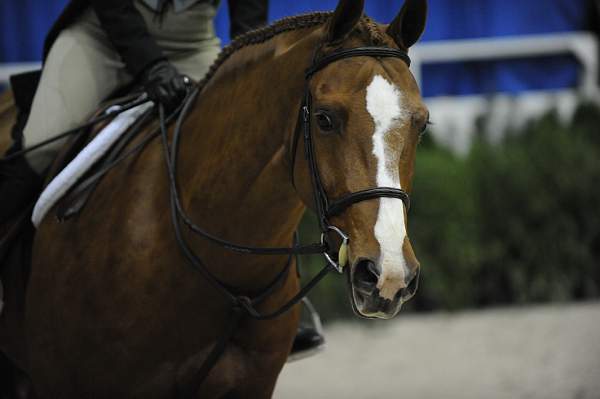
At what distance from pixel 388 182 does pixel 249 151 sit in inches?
26.3

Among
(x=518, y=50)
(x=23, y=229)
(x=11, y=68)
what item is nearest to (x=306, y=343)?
(x=23, y=229)

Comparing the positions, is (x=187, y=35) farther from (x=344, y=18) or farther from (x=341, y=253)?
(x=341, y=253)

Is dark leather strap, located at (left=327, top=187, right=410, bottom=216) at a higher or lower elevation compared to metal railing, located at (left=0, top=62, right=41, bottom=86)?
higher

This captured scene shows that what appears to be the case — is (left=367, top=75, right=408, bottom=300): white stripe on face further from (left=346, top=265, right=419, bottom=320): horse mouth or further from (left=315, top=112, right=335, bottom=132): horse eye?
(left=315, top=112, right=335, bottom=132): horse eye

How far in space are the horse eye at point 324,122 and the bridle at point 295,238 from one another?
58mm

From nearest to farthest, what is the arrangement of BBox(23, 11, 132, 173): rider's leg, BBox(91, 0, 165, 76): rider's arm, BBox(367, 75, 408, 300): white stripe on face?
BBox(367, 75, 408, 300): white stripe on face, BBox(91, 0, 165, 76): rider's arm, BBox(23, 11, 132, 173): rider's leg

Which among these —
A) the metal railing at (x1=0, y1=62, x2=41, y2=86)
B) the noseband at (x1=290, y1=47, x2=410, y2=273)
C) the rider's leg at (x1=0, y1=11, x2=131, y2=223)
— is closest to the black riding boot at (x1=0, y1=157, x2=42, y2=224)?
the rider's leg at (x1=0, y1=11, x2=131, y2=223)

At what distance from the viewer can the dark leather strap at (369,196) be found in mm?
2553

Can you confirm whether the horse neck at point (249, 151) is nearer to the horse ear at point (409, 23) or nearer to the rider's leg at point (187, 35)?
the horse ear at point (409, 23)

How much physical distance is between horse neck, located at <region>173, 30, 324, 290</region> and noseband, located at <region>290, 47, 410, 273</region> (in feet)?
0.30

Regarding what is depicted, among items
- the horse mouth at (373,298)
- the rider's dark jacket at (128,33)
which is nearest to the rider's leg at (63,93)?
the rider's dark jacket at (128,33)

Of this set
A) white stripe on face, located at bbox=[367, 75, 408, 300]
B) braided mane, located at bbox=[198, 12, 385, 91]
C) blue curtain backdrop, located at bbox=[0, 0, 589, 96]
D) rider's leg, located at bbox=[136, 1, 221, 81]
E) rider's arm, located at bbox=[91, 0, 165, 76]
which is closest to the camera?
white stripe on face, located at bbox=[367, 75, 408, 300]

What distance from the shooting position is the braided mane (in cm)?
279

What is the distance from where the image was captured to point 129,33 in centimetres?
371
